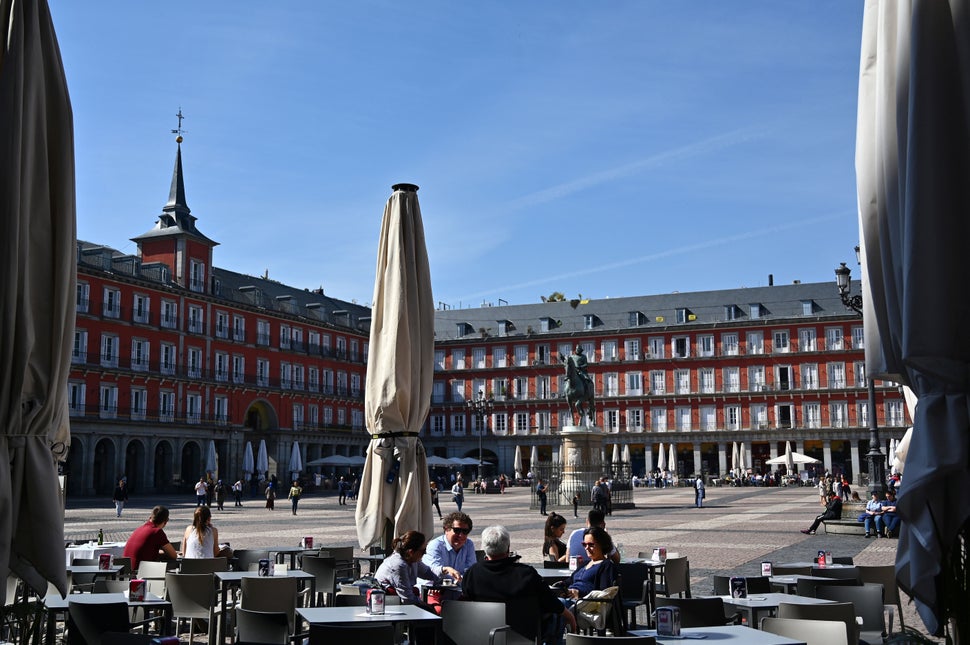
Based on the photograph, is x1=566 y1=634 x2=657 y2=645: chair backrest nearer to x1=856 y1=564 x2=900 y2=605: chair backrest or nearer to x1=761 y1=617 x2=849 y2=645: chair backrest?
x1=761 y1=617 x2=849 y2=645: chair backrest

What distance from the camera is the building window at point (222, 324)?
57.3 metres

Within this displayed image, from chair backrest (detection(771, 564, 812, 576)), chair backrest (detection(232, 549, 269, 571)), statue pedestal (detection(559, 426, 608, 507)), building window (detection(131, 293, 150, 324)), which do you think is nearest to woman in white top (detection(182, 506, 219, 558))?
chair backrest (detection(232, 549, 269, 571))

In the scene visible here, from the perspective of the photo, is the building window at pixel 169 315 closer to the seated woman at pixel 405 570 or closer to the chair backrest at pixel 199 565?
the chair backrest at pixel 199 565

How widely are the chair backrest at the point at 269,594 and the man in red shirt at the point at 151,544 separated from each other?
269 centimetres

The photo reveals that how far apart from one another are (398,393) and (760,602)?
4.13m

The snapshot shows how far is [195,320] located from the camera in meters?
55.5

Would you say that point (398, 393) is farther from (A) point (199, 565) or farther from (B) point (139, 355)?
(B) point (139, 355)

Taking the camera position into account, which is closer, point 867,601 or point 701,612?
point 701,612

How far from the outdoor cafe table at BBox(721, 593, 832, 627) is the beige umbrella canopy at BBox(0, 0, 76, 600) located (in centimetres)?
479

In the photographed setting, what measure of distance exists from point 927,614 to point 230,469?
183 ft

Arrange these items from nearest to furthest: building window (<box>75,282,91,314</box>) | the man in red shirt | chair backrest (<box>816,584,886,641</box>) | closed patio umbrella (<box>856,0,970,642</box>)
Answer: closed patio umbrella (<box>856,0,970,642</box>), chair backrest (<box>816,584,886,641</box>), the man in red shirt, building window (<box>75,282,91,314</box>)

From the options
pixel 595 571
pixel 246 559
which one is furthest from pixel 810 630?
pixel 246 559

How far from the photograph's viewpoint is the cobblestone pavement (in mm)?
16319

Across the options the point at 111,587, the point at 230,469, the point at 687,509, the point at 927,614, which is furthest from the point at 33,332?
the point at 230,469
